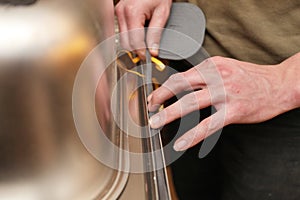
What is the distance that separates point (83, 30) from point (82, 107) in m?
0.09

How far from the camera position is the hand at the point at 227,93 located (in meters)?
0.49

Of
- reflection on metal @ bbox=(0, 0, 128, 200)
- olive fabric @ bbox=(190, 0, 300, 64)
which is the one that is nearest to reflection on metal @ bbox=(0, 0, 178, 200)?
reflection on metal @ bbox=(0, 0, 128, 200)

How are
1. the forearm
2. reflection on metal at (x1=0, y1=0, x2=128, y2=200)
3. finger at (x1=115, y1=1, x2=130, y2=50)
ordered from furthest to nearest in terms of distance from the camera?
finger at (x1=115, y1=1, x2=130, y2=50), the forearm, reflection on metal at (x1=0, y1=0, x2=128, y2=200)

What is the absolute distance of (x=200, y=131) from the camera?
487 mm

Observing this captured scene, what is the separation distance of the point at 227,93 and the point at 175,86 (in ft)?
0.22

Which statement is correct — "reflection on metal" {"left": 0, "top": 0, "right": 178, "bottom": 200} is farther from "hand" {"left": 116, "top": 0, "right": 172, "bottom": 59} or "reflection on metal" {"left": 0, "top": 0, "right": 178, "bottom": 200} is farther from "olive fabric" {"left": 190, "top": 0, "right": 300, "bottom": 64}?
"olive fabric" {"left": 190, "top": 0, "right": 300, "bottom": 64}

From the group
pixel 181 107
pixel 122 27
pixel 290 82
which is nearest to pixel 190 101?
pixel 181 107

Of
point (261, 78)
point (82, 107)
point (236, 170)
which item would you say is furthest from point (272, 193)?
point (82, 107)

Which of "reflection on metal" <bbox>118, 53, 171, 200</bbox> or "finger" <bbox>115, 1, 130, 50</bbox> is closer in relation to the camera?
"reflection on metal" <bbox>118, 53, 171, 200</bbox>

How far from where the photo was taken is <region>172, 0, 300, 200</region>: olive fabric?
2.02ft

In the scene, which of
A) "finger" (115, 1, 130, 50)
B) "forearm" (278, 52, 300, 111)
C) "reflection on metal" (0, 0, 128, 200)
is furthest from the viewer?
"finger" (115, 1, 130, 50)

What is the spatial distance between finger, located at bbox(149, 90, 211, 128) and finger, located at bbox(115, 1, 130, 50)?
0.66 feet

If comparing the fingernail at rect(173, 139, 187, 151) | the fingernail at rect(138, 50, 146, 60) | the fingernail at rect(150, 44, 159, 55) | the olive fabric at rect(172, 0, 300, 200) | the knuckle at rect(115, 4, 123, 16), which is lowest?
the olive fabric at rect(172, 0, 300, 200)

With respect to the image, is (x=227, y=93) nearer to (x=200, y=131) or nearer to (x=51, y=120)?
(x=200, y=131)
